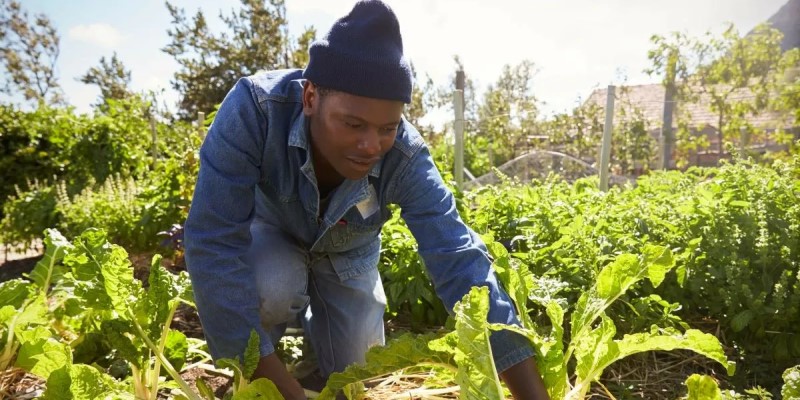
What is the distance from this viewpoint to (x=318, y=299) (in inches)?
101

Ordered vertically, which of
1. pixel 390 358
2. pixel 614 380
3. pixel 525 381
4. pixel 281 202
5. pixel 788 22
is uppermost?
pixel 788 22

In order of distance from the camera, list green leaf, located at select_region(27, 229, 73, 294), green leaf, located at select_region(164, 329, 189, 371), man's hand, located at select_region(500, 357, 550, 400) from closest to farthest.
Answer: man's hand, located at select_region(500, 357, 550, 400)
green leaf, located at select_region(164, 329, 189, 371)
green leaf, located at select_region(27, 229, 73, 294)

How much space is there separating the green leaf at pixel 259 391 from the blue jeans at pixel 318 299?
641 millimetres

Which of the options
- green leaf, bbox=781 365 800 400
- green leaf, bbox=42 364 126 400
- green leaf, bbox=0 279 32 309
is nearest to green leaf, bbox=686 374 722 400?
green leaf, bbox=781 365 800 400

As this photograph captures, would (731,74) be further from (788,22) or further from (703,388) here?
(703,388)

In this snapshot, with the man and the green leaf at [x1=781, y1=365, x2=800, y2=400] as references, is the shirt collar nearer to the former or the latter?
the man

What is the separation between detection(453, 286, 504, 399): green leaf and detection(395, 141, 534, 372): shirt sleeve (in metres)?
0.24

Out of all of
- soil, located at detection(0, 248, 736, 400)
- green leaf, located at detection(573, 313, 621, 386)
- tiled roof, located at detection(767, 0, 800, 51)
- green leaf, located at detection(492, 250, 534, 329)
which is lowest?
soil, located at detection(0, 248, 736, 400)

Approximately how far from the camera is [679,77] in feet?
28.8

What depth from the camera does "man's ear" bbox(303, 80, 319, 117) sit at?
1.74 metres

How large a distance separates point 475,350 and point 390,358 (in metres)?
0.29

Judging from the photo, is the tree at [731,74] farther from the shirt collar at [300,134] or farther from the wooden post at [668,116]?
the shirt collar at [300,134]

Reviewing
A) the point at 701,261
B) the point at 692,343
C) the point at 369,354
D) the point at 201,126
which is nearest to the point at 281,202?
the point at 369,354

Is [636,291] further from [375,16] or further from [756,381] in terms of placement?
[375,16]
